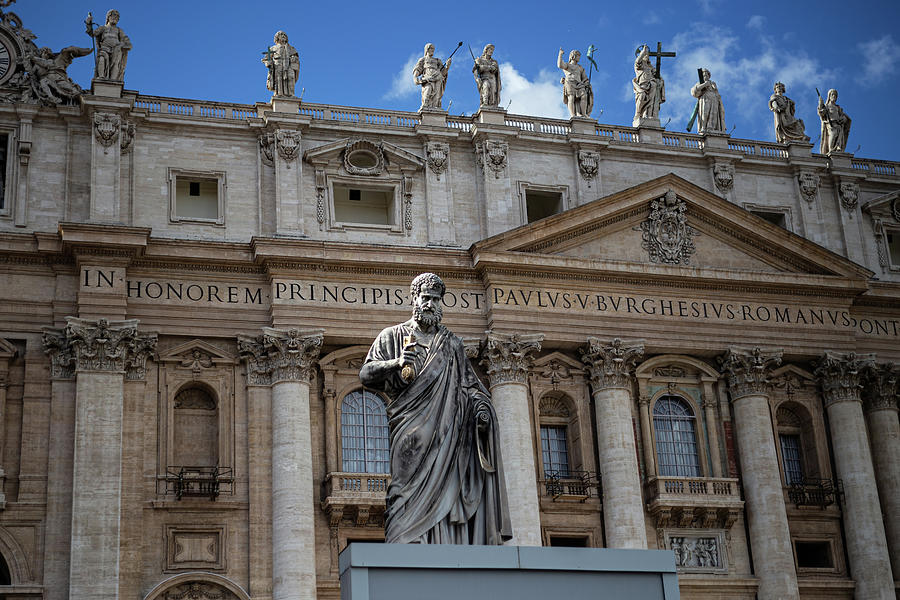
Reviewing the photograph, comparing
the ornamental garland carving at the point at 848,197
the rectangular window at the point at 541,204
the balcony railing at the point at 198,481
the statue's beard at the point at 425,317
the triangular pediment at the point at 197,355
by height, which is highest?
the ornamental garland carving at the point at 848,197

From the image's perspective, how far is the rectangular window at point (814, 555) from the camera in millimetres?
33500

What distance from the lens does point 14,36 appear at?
31938mm

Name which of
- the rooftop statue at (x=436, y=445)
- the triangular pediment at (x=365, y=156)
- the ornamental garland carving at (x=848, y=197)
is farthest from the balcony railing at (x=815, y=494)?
the rooftop statue at (x=436, y=445)

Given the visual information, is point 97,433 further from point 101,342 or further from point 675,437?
point 675,437

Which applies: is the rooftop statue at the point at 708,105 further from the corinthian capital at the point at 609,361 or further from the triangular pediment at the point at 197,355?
the triangular pediment at the point at 197,355

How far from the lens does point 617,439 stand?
31.7 meters

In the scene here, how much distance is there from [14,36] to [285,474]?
41.1 ft

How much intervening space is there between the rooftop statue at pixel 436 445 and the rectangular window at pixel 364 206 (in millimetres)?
20197

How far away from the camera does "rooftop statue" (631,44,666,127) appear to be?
36281 mm

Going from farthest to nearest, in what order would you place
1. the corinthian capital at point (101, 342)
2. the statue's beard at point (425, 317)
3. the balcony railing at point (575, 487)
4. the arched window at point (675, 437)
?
the arched window at point (675, 437)
the balcony railing at point (575, 487)
the corinthian capital at point (101, 342)
the statue's beard at point (425, 317)

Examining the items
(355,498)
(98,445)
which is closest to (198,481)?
(98,445)

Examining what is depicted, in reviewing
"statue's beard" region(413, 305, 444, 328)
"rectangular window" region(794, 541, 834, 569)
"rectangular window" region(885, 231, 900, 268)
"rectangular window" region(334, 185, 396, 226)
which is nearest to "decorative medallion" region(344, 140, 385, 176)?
"rectangular window" region(334, 185, 396, 226)

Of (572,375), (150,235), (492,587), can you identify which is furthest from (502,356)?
(492,587)

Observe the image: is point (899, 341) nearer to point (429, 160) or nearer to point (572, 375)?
point (572, 375)
